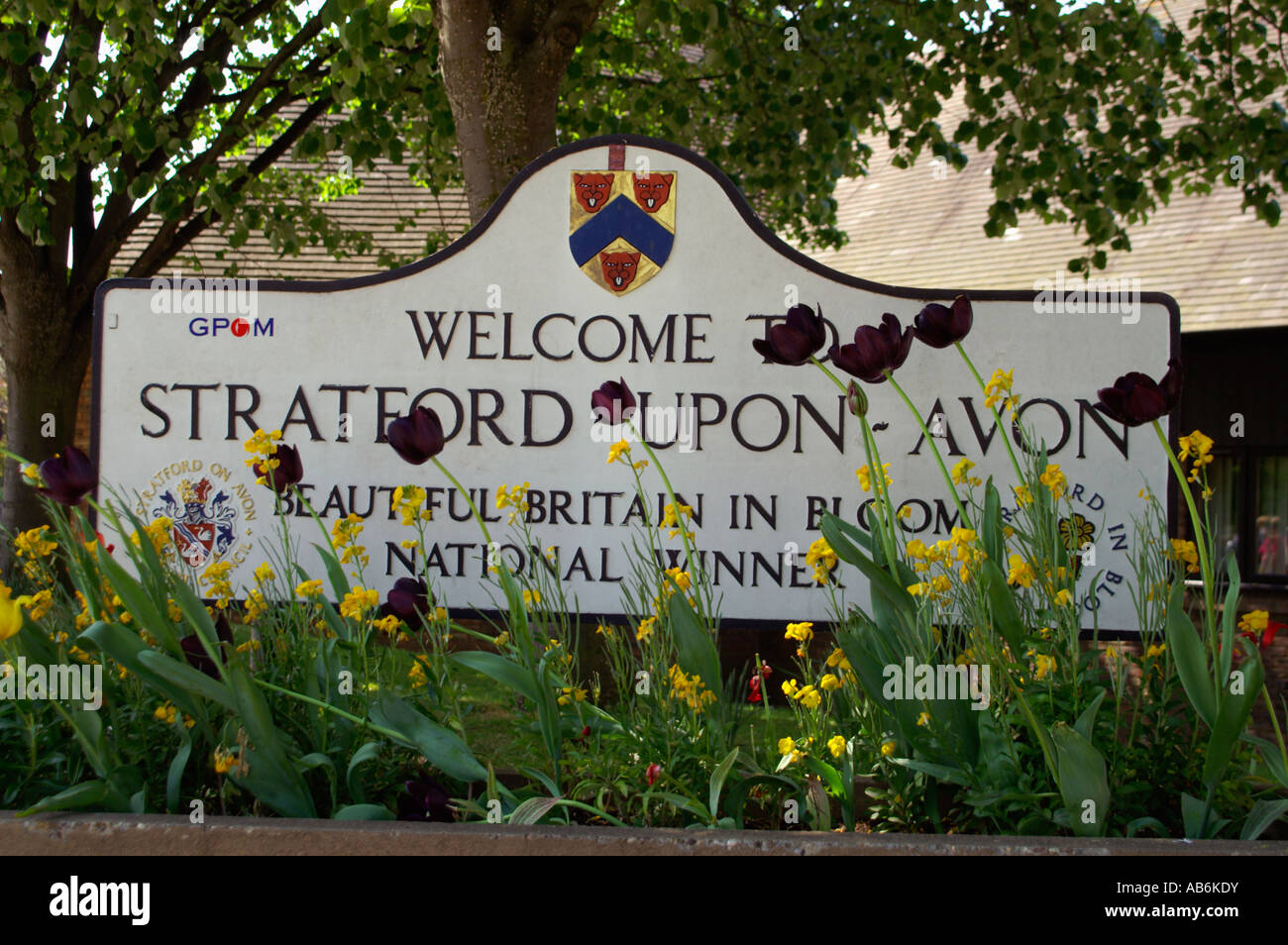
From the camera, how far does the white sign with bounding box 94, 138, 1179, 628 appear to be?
11.8 feet

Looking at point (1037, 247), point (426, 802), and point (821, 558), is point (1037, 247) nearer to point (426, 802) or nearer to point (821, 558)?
point (821, 558)

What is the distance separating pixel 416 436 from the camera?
8.91ft

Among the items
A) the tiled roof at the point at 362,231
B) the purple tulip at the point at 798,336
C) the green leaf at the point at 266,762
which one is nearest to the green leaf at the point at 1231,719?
the purple tulip at the point at 798,336

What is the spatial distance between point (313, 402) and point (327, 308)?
0.98 ft

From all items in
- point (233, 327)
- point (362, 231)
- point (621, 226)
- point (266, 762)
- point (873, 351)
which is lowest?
point (266, 762)

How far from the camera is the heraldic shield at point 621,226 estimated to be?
11.9 feet

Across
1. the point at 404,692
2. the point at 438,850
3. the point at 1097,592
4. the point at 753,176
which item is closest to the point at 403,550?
the point at 404,692

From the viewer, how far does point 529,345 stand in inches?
143

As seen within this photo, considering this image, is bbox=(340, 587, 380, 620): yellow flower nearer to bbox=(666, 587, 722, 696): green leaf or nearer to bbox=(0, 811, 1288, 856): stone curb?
bbox=(0, 811, 1288, 856): stone curb

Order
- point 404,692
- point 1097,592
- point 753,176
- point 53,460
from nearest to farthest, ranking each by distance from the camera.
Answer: point 53,460 → point 404,692 → point 1097,592 → point 753,176

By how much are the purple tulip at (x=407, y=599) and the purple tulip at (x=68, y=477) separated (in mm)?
745

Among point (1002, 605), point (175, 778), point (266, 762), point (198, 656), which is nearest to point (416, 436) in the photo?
point (198, 656)

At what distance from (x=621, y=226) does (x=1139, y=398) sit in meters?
1.70

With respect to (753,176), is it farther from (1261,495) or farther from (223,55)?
(1261,495)
